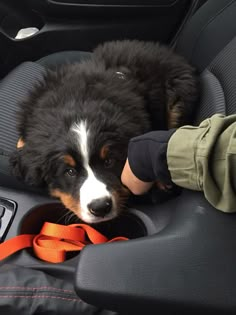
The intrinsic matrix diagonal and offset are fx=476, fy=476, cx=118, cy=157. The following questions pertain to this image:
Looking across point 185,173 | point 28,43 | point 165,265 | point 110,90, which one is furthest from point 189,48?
point 165,265

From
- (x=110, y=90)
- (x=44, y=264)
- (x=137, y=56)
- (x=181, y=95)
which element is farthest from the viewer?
(x=137, y=56)

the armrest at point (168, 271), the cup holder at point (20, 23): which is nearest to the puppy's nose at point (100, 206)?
the armrest at point (168, 271)

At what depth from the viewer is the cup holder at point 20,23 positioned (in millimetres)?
2697

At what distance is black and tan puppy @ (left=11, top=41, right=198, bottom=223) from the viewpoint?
1689mm

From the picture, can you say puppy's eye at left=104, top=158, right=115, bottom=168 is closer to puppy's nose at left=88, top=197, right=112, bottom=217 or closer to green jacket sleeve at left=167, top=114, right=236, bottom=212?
puppy's nose at left=88, top=197, right=112, bottom=217

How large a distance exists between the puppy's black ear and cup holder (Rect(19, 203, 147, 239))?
14 centimetres

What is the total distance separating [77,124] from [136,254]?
2.09 ft

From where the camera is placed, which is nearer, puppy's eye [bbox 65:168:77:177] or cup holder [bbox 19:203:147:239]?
cup holder [bbox 19:203:147:239]

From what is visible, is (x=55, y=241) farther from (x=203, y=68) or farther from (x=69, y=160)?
(x=203, y=68)

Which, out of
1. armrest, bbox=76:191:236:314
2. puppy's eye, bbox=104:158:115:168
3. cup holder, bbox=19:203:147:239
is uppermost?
armrest, bbox=76:191:236:314

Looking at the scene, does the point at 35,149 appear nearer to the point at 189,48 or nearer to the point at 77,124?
the point at 77,124

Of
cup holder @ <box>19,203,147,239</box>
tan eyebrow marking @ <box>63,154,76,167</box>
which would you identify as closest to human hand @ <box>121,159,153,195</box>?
cup holder @ <box>19,203,147,239</box>

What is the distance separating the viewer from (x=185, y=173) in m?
1.22

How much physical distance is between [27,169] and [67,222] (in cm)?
25
